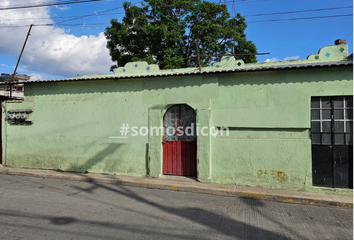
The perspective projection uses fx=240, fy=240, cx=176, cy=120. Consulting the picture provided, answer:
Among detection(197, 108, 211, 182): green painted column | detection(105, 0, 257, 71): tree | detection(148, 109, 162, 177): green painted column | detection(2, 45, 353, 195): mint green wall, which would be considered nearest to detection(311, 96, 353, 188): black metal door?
detection(2, 45, 353, 195): mint green wall

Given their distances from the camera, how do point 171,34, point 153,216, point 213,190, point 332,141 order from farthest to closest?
point 171,34
point 213,190
point 332,141
point 153,216

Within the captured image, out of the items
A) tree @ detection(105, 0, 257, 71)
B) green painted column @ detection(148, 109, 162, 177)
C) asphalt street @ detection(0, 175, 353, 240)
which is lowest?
asphalt street @ detection(0, 175, 353, 240)

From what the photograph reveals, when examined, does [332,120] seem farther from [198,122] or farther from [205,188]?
[205,188]

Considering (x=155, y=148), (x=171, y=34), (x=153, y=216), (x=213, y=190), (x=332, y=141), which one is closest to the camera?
(x=153, y=216)

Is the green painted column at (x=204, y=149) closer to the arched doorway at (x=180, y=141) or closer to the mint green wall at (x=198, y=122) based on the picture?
the mint green wall at (x=198, y=122)

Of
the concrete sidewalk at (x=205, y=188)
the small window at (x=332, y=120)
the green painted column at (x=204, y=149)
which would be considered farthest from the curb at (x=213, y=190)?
the small window at (x=332, y=120)

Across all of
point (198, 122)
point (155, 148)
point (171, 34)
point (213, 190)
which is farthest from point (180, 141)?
point (171, 34)

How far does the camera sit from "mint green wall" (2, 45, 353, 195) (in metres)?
6.16

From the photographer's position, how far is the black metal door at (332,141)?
5965mm

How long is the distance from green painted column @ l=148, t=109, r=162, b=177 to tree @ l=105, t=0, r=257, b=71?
340 inches

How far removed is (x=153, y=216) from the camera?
4625 mm

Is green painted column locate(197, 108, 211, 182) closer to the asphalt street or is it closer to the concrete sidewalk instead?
the concrete sidewalk

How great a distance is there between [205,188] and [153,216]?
2001 millimetres

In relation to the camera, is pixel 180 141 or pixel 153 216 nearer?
pixel 153 216
